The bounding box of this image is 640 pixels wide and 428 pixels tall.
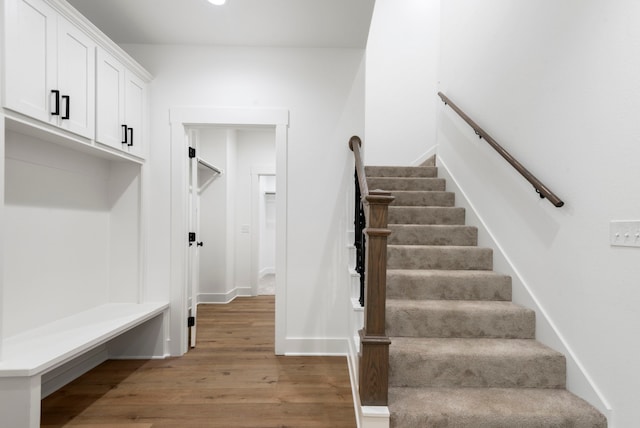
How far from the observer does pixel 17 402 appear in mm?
1622

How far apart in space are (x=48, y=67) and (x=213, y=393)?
230 cm

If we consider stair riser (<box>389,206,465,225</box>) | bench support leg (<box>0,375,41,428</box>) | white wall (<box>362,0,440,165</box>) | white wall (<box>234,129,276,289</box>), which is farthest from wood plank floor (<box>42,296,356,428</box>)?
white wall (<box>362,0,440,165</box>)

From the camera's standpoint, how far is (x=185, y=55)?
2932 millimetres

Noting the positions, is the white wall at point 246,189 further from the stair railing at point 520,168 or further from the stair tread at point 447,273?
the stair tread at point 447,273

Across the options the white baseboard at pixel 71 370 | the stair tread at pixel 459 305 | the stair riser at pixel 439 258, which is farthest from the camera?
the stair riser at pixel 439 258

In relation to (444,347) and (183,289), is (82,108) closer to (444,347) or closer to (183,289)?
(183,289)

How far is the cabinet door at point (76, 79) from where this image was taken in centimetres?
200

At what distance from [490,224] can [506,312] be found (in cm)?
81

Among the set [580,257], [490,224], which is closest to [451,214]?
[490,224]

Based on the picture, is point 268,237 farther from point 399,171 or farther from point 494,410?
point 494,410

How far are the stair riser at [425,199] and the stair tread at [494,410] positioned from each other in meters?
1.86

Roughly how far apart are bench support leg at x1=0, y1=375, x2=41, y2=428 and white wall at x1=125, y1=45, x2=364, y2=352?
1416 millimetres

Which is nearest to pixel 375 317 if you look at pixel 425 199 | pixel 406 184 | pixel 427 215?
pixel 427 215

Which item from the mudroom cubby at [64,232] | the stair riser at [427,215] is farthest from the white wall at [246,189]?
the stair riser at [427,215]
